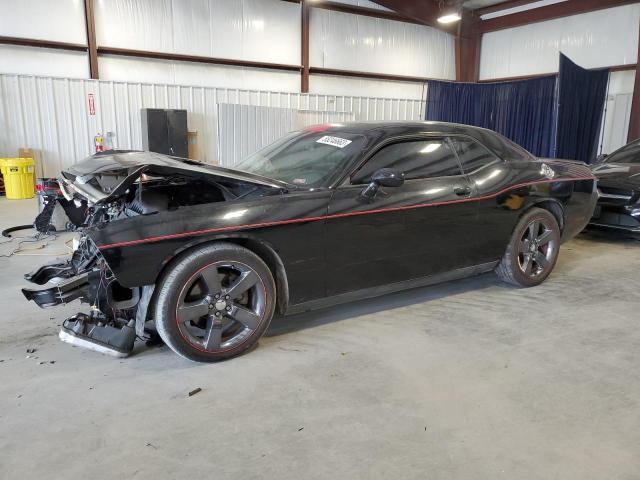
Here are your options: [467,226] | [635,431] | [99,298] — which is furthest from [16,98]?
[635,431]

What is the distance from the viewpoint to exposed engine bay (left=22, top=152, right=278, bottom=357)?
8.98 ft

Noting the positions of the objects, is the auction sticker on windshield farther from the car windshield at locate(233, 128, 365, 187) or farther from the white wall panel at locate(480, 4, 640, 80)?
the white wall panel at locate(480, 4, 640, 80)

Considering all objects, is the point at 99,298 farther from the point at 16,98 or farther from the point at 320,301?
the point at 16,98

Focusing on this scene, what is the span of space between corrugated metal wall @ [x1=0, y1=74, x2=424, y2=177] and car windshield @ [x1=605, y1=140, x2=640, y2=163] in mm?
7481

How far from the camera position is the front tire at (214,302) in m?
2.68

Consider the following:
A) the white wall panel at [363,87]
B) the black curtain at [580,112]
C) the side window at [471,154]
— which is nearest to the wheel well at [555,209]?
the side window at [471,154]

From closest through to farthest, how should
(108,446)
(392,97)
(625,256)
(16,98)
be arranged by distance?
1. (108,446)
2. (625,256)
3. (16,98)
4. (392,97)

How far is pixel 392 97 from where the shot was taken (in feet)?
48.1

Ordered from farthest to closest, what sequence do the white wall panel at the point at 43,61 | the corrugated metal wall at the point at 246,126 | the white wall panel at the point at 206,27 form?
1. the corrugated metal wall at the point at 246,126
2. the white wall panel at the point at 206,27
3. the white wall panel at the point at 43,61

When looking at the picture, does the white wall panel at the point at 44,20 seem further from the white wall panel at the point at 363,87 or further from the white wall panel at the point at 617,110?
the white wall panel at the point at 617,110

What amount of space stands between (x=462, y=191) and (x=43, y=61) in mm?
10195

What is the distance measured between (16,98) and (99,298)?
9420 millimetres

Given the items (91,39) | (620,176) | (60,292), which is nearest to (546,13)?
(620,176)

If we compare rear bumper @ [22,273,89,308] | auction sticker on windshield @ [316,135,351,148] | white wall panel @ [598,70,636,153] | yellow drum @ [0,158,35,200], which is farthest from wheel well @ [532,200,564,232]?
yellow drum @ [0,158,35,200]
